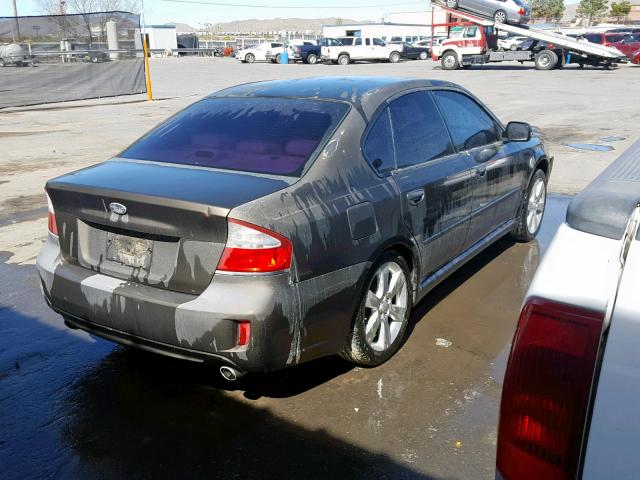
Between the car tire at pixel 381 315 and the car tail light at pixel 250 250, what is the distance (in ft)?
2.39

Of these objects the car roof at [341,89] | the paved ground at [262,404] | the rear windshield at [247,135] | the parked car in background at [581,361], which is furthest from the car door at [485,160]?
the parked car in background at [581,361]

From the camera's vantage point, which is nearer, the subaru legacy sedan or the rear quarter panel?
the rear quarter panel

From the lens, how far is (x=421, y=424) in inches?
→ 127

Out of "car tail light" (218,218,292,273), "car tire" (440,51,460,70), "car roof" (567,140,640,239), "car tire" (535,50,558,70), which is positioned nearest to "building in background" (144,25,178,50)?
"car tire" (440,51,460,70)

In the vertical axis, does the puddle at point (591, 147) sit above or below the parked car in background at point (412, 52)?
below

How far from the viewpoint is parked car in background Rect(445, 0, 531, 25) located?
31.1 meters

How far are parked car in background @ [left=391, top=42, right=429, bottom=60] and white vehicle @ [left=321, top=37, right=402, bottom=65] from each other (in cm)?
77

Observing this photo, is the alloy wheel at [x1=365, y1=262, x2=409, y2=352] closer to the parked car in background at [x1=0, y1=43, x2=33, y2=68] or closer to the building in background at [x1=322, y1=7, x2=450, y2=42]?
the parked car in background at [x1=0, y1=43, x2=33, y2=68]

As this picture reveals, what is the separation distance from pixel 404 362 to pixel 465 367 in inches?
14.3

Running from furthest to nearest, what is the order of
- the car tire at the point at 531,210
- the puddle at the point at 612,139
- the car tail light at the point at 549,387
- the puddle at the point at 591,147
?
the puddle at the point at 612,139 < the puddle at the point at 591,147 < the car tire at the point at 531,210 < the car tail light at the point at 549,387

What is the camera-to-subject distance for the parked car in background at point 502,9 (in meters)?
31.1

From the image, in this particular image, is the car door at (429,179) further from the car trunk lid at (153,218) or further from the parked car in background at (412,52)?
the parked car in background at (412,52)

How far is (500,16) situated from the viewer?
3116cm

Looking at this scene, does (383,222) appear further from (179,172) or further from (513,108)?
(513,108)
